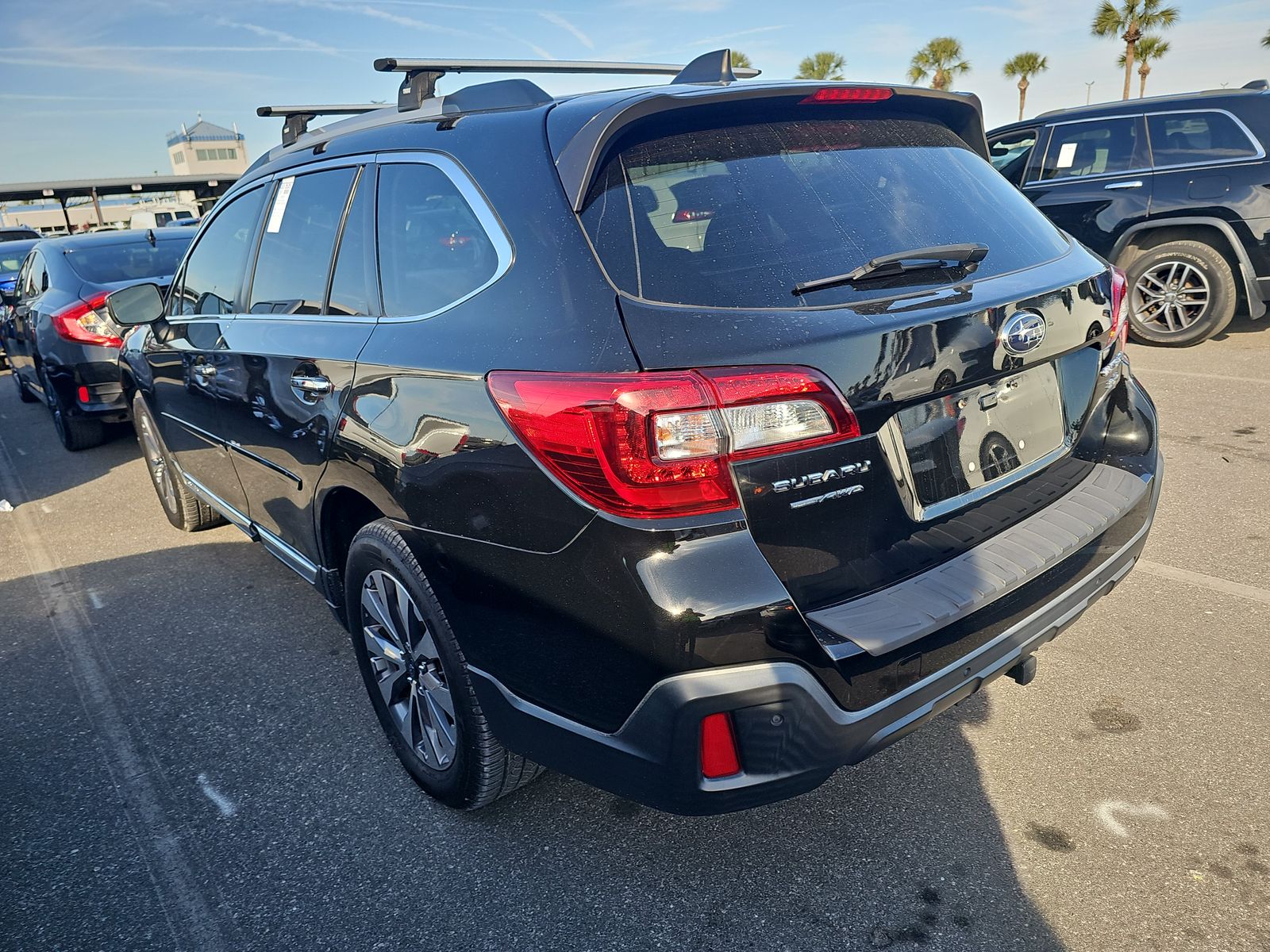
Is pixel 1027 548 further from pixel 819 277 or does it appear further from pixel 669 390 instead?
pixel 669 390

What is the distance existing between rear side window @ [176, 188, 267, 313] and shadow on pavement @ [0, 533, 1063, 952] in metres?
1.56

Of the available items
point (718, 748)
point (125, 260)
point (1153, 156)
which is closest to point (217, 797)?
point (718, 748)

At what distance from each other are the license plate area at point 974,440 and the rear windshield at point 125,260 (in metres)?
6.41

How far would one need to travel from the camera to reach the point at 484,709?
2176mm

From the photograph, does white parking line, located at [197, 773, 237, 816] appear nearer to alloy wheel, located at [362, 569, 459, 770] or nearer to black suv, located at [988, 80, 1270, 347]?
alloy wheel, located at [362, 569, 459, 770]

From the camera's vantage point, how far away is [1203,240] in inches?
287

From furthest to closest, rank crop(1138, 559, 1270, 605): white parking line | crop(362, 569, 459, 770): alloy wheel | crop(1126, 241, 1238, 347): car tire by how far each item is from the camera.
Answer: crop(1126, 241, 1238, 347): car tire
crop(1138, 559, 1270, 605): white parking line
crop(362, 569, 459, 770): alloy wheel

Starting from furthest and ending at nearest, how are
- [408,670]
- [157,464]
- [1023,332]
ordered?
[157,464], [408,670], [1023,332]

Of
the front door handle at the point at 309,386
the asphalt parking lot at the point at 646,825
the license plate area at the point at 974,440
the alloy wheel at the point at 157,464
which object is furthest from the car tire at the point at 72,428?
the license plate area at the point at 974,440

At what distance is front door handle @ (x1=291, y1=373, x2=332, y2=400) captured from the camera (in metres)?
2.61

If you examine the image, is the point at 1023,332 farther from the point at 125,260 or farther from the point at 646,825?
the point at 125,260

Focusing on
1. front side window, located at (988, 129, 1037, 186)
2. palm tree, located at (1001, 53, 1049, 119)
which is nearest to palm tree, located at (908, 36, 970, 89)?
palm tree, located at (1001, 53, 1049, 119)

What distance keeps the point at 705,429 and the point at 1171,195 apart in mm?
7220

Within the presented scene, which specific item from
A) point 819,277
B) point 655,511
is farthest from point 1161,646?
point 655,511
